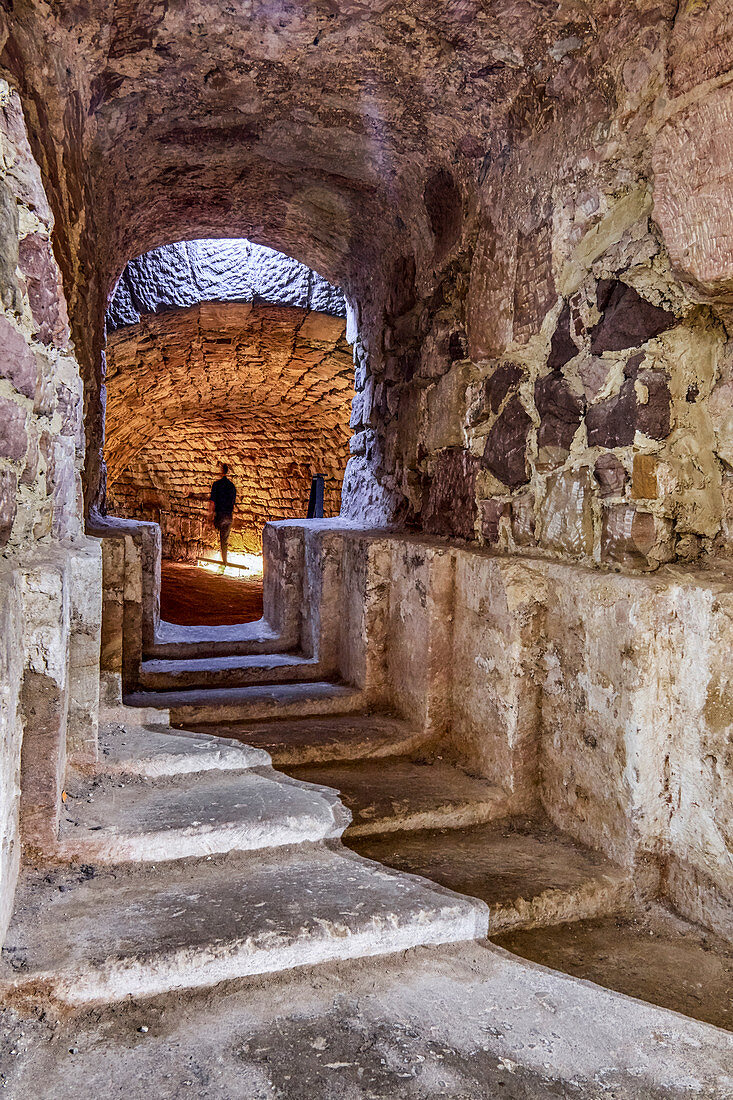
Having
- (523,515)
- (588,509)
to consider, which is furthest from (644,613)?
(523,515)

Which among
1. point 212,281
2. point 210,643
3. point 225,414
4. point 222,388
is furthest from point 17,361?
point 225,414

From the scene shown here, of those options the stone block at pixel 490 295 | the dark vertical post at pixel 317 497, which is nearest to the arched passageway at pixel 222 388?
the dark vertical post at pixel 317 497

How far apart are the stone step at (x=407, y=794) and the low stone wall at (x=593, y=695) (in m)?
0.09

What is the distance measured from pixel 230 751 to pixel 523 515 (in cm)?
119

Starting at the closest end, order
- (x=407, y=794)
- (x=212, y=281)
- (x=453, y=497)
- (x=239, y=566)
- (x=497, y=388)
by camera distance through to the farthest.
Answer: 1. (x=407, y=794)
2. (x=497, y=388)
3. (x=453, y=497)
4. (x=212, y=281)
5. (x=239, y=566)

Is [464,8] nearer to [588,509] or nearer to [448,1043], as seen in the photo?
[588,509]

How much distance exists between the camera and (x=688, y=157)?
5.47 ft

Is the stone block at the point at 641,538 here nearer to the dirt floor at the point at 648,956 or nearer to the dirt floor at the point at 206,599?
the dirt floor at the point at 648,956

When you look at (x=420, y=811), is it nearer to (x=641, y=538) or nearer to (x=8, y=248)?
(x=641, y=538)

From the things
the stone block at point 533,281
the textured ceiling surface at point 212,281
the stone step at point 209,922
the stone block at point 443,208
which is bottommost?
the stone step at point 209,922

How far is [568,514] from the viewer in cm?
208

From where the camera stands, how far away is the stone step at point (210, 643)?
365 centimetres

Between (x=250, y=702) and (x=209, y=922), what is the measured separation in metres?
1.37

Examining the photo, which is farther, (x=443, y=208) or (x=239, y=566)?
(x=239, y=566)
